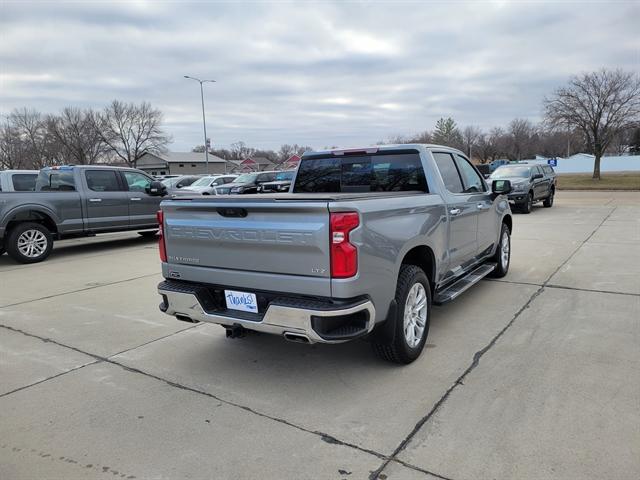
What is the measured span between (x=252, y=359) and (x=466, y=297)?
3.10 m

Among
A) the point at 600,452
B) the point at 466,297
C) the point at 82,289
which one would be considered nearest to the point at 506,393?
the point at 600,452

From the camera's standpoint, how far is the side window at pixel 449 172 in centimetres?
504

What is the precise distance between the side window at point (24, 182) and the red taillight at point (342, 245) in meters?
9.14

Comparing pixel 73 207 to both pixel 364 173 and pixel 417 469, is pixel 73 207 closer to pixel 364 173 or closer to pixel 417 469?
pixel 364 173

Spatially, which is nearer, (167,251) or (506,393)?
(506,393)

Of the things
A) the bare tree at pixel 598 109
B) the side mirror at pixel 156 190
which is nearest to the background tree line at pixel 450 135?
the bare tree at pixel 598 109

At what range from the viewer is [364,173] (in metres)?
5.05

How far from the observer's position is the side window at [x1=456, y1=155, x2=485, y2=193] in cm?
567

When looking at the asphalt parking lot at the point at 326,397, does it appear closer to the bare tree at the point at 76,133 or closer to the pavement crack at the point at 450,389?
the pavement crack at the point at 450,389

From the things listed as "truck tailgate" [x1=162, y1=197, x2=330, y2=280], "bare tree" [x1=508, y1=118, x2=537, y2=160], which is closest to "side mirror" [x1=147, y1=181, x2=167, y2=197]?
"truck tailgate" [x1=162, y1=197, x2=330, y2=280]

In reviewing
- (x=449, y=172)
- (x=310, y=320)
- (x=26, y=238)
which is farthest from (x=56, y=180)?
(x=310, y=320)

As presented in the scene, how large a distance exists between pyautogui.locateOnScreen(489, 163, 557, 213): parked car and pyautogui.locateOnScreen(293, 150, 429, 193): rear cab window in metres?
12.6

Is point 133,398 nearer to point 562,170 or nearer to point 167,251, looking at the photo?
point 167,251

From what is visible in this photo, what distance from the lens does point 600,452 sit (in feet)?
8.98
